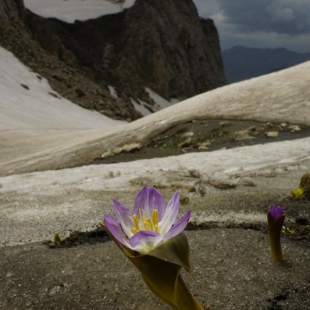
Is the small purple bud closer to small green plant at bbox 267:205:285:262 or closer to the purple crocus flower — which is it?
small green plant at bbox 267:205:285:262

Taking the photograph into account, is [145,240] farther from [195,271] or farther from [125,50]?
[125,50]

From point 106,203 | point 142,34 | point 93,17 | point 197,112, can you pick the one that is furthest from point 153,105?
point 106,203

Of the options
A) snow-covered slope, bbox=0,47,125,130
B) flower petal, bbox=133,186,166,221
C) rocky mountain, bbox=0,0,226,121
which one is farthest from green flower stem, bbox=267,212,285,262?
rocky mountain, bbox=0,0,226,121

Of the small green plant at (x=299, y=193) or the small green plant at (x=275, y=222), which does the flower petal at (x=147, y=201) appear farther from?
the small green plant at (x=299, y=193)

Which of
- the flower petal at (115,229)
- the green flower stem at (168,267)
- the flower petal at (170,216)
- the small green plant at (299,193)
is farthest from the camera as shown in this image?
the small green plant at (299,193)

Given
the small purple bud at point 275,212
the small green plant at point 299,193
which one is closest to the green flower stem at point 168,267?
the small purple bud at point 275,212

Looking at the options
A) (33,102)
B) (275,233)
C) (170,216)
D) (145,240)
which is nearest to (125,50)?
(33,102)

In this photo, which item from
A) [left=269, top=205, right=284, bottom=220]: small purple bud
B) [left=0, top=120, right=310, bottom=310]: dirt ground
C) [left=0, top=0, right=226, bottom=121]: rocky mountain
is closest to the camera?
[left=269, top=205, right=284, bottom=220]: small purple bud
